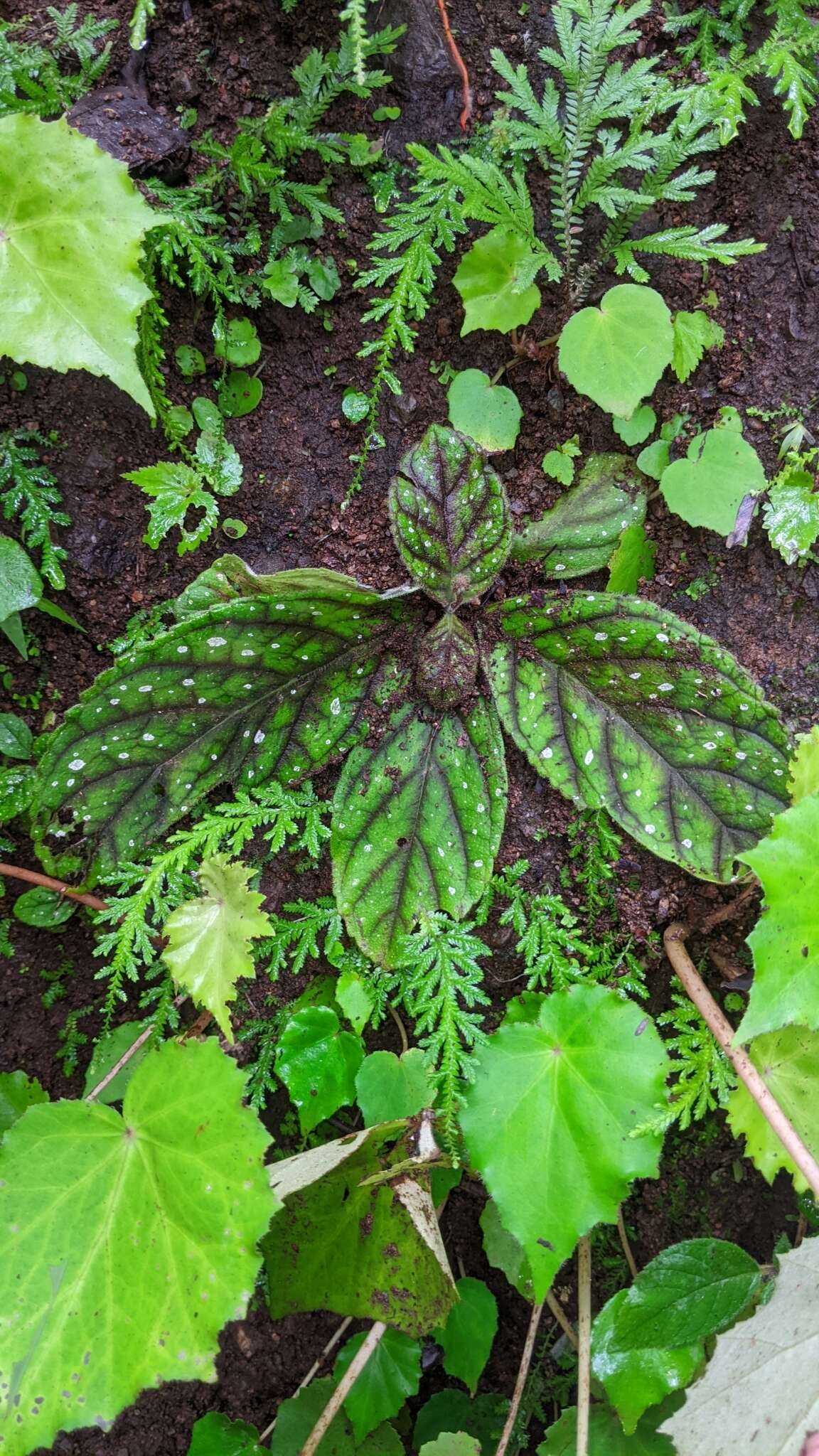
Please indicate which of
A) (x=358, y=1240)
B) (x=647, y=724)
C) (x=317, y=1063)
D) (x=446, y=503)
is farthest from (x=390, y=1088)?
(x=446, y=503)

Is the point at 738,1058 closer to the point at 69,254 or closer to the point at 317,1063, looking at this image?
the point at 317,1063

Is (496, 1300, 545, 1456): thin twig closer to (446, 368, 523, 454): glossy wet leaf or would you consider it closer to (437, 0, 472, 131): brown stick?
(446, 368, 523, 454): glossy wet leaf

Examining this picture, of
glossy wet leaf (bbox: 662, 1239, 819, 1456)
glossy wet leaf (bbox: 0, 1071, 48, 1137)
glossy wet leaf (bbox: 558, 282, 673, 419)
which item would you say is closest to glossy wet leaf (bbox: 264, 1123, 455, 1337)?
glossy wet leaf (bbox: 662, 1239, 819, 1456)

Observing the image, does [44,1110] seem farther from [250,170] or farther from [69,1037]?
[250,170]

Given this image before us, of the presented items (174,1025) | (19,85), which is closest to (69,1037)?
(174,1025)

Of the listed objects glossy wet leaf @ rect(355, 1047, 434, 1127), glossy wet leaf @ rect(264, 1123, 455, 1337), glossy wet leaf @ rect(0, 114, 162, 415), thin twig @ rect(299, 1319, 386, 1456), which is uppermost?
glossy wet leaf @ rect(0, 114, 162, 415)

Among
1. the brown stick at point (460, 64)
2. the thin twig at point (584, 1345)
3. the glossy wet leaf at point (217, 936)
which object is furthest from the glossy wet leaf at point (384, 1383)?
the brown stick at point (460, 64)
